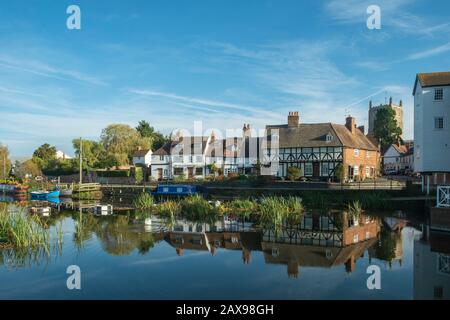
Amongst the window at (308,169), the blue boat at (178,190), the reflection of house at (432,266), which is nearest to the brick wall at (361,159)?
the window at (308,169)

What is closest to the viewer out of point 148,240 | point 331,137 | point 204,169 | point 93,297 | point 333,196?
point 93,297

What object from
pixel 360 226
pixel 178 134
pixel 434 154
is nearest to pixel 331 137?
pixel 434 154

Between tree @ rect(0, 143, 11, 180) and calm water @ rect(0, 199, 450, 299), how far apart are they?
53840mm

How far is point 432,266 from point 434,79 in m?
24.0

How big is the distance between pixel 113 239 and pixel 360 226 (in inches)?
587

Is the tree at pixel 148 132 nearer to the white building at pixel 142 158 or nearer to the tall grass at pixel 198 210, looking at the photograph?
the white building at pixel 142 158

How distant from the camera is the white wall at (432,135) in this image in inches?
1294

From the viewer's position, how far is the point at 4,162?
224ft

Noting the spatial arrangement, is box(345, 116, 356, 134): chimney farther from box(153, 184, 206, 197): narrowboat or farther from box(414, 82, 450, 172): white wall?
box(153, 184, 206, 197): narrowboat

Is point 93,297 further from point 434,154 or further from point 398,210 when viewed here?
point 434,154

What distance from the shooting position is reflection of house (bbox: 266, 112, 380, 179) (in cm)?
4751

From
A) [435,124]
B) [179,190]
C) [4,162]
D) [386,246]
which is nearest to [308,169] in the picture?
[179,190]

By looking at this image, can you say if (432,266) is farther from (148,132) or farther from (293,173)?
(148,132)

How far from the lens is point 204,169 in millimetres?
60656
